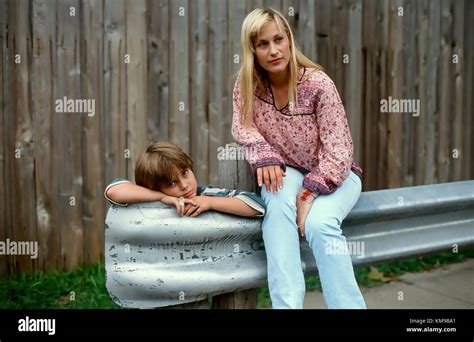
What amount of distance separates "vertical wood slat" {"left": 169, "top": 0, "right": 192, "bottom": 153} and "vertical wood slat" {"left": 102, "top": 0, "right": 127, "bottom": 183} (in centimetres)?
28

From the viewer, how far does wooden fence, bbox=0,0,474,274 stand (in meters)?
4.05

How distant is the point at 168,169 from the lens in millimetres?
2285

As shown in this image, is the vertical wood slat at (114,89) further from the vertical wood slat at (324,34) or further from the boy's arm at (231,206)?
the boy's arm at (231,206)

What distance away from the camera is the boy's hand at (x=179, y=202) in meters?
2.14

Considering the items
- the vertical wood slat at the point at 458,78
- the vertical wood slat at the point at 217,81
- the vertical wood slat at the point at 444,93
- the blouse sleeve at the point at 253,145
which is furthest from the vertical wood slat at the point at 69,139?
the vertical wood slat at the point at 458,78

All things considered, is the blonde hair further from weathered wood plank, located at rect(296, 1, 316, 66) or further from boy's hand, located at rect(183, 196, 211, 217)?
weathered wood plank, located at rect(296, 1, 316, 66)

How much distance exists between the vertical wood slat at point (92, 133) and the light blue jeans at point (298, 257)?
2063 millimetres

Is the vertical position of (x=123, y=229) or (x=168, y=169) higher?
(x=168, y=169)

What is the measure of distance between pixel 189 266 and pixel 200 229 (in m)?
A: 0.12

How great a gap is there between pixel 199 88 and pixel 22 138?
1.08 m

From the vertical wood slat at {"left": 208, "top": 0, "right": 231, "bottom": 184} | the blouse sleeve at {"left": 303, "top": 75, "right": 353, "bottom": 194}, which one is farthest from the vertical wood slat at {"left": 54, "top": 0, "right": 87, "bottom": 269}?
the blouse sleeve at {"left": 303, "top": 75, "right": 353, "bottom": 194}

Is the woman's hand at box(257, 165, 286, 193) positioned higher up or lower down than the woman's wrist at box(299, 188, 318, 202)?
higher up

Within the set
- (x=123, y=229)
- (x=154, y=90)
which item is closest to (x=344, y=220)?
(x=123, y=229)
